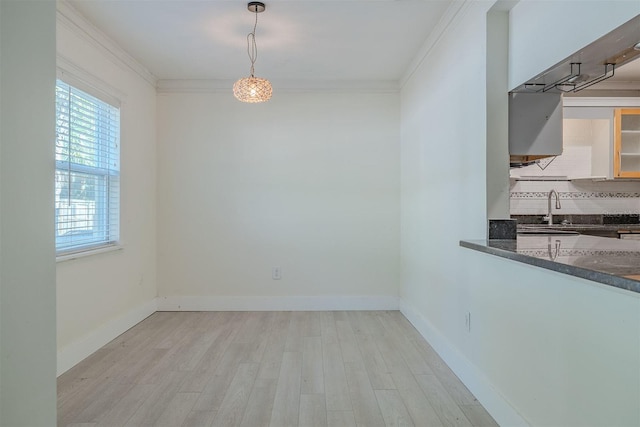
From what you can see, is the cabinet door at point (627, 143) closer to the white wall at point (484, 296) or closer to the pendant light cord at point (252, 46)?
the white wall at point (484, 296)

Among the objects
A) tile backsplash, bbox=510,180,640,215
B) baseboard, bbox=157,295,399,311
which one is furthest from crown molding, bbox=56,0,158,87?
tile backsplash, bbox=510,180,640,215

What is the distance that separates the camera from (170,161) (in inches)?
163

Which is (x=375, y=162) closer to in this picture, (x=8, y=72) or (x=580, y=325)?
(x=580, y=325)

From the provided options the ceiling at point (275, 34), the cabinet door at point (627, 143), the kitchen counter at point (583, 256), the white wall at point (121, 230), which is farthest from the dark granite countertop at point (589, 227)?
the white wall at point (121, 230)

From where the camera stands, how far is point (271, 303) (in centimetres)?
414

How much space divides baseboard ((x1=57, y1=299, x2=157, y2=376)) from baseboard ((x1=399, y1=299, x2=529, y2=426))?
2.76 metres

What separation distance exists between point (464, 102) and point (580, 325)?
1573 mm

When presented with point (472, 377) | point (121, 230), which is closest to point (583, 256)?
point (472, 377)

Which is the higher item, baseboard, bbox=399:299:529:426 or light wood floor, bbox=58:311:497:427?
baseboard, bbox=399:299:529:426

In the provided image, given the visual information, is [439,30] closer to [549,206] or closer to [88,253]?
[549,206]

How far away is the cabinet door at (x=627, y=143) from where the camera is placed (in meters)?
3.76

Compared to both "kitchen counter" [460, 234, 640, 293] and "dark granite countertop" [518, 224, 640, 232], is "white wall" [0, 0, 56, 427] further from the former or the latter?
"dark granite countertop" [518, 224, 640, 232]

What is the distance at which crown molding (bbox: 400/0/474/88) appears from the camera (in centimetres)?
245

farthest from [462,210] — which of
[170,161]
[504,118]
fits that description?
[170,161]
